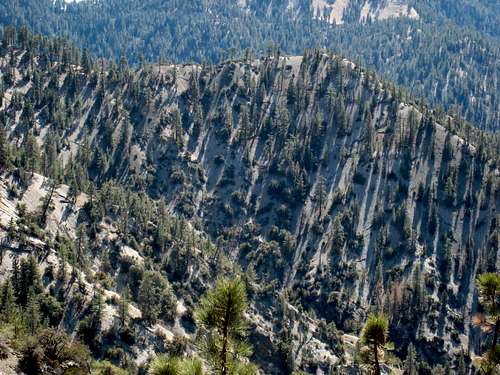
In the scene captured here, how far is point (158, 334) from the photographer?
126m

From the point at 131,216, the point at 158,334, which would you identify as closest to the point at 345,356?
the point at 158,334

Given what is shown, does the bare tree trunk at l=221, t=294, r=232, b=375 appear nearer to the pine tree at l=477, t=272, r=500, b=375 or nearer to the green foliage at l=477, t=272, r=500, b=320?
the pine tree at l=477, t=272, r=500, b=375

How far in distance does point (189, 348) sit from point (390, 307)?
301ft

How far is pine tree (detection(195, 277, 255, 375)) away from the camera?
19.8 m

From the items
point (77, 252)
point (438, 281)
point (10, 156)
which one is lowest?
point (438, 281)

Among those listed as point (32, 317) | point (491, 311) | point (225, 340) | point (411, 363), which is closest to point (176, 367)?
point (225, 340)

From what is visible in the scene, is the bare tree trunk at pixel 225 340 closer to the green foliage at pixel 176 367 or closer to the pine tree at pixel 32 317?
the green foliage at pixel 176 367

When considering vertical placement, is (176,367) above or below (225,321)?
below

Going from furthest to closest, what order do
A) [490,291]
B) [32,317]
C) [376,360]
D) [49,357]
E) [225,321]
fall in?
[32,317] < [49,357] < [376,360] < [490,291] < [225,321]

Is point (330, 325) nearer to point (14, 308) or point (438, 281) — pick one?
point (438, 281)

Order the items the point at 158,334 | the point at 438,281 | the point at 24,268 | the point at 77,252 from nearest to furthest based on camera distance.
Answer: the point at 24,268, the point at 158,334, the point at 77,252, the point at 438,281

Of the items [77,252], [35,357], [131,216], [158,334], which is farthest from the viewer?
[131,216]

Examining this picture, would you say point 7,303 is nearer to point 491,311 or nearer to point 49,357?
point 49,357

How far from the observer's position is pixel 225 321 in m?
20.4
